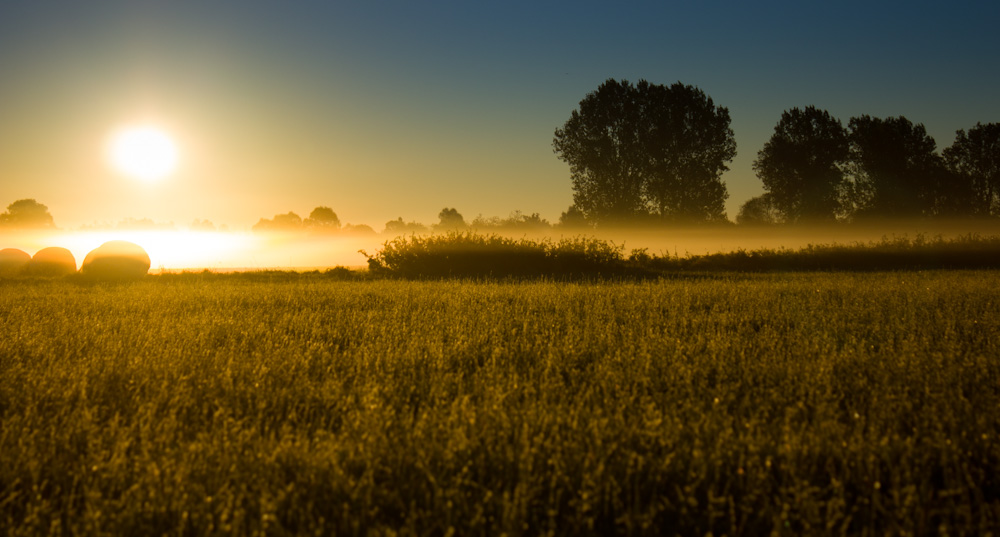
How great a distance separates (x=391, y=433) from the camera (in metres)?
3.00

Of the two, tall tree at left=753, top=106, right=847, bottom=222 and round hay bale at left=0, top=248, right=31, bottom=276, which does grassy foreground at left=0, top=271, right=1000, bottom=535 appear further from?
tall tree at left=753, top=106, right=847, bottom=222

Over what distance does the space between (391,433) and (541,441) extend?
83 centimetres

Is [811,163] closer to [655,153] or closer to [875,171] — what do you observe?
[875,171]

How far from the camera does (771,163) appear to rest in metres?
38.4

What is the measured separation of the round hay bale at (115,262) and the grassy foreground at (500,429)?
12.8 meters

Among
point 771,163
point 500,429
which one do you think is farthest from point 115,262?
point 771,163

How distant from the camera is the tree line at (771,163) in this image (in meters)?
33.9

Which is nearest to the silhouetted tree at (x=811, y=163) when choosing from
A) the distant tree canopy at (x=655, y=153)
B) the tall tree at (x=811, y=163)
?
the tall tree at (x=811, y=163)

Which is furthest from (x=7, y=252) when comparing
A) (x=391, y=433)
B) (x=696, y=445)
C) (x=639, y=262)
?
(x=696, y=445)

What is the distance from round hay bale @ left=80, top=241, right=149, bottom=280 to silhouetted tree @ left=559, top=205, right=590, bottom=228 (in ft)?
80.9

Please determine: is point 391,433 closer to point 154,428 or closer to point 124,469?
point 124,469

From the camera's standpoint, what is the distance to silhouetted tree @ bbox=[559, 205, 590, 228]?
3576 cm


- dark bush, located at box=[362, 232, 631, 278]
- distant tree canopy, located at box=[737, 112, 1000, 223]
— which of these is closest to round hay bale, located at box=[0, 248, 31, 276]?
dark bush, located at box=[362, 232, 631, 278]

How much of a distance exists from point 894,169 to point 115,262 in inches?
1750
